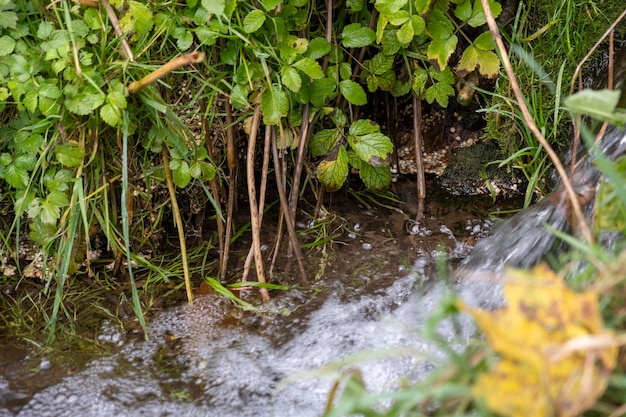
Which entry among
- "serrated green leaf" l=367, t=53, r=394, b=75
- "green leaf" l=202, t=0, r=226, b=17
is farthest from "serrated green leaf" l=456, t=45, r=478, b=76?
"green leaf" l=202, t=0, r=226, b=17

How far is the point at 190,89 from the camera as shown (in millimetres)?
2148

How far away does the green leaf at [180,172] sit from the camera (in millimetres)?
1970

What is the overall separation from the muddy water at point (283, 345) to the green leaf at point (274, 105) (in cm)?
56

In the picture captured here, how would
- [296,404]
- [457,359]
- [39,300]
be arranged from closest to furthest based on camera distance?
[457,359], [296,404], [39,300]

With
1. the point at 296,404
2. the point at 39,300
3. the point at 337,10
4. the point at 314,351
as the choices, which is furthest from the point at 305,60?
the point at 39,300

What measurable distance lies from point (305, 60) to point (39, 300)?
46.5 inches

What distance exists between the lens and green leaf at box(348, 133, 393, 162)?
2119 millimetres

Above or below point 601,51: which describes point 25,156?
below

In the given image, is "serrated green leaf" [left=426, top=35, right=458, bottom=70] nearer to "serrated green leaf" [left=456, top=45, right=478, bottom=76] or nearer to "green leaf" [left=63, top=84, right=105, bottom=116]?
"serrated green leaf" [left=456, top=45, right=478, bottom=76]

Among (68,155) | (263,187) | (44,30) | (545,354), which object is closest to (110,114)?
(68,155)

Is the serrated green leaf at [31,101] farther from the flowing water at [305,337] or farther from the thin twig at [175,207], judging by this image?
the flowing water at [305,337]

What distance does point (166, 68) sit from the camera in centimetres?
171

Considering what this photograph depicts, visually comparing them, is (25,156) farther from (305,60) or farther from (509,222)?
(509,222)

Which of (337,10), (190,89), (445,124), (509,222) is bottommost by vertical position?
(509,222)
